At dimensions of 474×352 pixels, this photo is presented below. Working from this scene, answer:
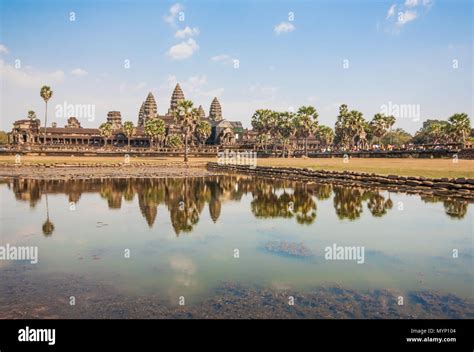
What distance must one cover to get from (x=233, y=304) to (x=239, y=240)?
5.40m

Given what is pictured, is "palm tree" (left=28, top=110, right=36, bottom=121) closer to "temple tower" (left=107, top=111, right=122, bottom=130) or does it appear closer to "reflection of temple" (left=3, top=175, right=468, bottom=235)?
"temple tower" (left=107, top=111, right=122, bottom=130)

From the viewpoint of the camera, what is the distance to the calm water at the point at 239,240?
904 centimetres

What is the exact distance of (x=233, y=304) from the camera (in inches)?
300

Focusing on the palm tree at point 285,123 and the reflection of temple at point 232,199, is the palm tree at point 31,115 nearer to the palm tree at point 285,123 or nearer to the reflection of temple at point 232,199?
the palm tree at point 285,123

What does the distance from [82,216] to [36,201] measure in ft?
20.6

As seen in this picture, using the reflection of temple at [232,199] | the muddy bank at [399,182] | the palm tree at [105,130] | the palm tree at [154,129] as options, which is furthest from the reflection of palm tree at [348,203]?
the palm tree at [105,130]

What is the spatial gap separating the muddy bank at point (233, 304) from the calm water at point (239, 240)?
29 cm

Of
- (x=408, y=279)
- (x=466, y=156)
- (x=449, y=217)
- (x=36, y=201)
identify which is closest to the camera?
(x=408, y=279)

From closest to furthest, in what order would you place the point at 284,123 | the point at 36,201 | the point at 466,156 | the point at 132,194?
1. the point at 36,201
2. the point at 132,194
3. the point at 466,156
4. the point at 284,123

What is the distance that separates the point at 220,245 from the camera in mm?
12250

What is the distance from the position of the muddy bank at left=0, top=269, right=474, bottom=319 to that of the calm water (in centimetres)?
29

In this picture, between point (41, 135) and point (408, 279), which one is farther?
point (41, 135)
